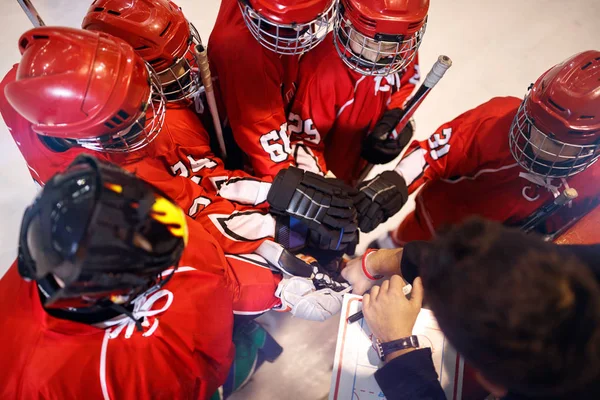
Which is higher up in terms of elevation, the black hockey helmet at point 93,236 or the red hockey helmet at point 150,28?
the red hockey helmet at point 150,28

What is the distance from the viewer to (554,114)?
96 cm

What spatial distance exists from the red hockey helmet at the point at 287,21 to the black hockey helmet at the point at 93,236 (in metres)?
0.58

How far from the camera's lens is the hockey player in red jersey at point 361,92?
994 mm

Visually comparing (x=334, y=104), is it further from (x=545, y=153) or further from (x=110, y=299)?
(x=110, y=299)

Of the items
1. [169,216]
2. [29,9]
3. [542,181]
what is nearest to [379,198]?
[542,181]

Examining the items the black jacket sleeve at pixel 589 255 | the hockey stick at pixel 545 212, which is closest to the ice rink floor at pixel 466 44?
the hockey stick at pixel 545 212

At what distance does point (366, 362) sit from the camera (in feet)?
2.91

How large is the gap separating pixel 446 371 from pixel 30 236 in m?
0.86

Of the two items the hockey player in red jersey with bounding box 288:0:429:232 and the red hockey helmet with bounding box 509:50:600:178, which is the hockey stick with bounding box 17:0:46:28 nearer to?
the hockey player in red jersey with bounding box 288:0:429:232

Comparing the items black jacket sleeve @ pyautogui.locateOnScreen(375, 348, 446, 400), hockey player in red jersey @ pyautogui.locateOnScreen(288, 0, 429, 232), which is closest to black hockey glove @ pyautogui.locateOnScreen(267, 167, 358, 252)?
hockey player in red jersey @ pyautogui.locateOnScreen(288, 0, 429, 232)

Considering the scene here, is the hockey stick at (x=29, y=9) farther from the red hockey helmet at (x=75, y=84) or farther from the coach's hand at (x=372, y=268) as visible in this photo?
the coach's hand at (x=372, y=268)

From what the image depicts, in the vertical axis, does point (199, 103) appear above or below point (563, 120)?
below

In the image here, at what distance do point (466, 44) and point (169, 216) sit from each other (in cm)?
248

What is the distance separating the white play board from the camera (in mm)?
854
